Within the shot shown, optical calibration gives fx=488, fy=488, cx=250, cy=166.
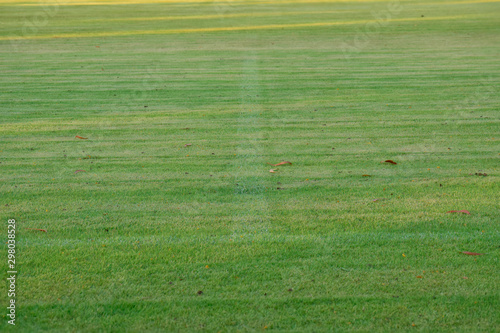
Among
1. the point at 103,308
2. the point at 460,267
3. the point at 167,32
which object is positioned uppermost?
the point at 167,32

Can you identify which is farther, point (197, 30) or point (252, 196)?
point (197, 30)

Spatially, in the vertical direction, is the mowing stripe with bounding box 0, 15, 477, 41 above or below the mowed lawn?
above

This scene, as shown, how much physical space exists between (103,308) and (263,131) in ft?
16.6

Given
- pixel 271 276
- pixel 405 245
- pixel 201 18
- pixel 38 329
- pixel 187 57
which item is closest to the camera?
pixel 38 329

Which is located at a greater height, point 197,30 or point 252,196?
point 197,30

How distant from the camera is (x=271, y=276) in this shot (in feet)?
13.0

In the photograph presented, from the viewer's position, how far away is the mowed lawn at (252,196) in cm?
362

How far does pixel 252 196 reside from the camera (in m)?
5.57

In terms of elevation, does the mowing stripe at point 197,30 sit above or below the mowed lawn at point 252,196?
above

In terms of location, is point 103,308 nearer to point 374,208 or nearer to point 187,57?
point 374,208

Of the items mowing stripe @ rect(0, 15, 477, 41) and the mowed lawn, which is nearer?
the mowed lawn

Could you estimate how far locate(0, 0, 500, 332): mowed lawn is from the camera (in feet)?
11.9

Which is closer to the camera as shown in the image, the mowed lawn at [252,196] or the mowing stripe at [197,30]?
the mowed lawn at [252,196]

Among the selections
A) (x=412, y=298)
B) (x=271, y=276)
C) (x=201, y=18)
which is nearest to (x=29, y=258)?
(x=271, y=276)
